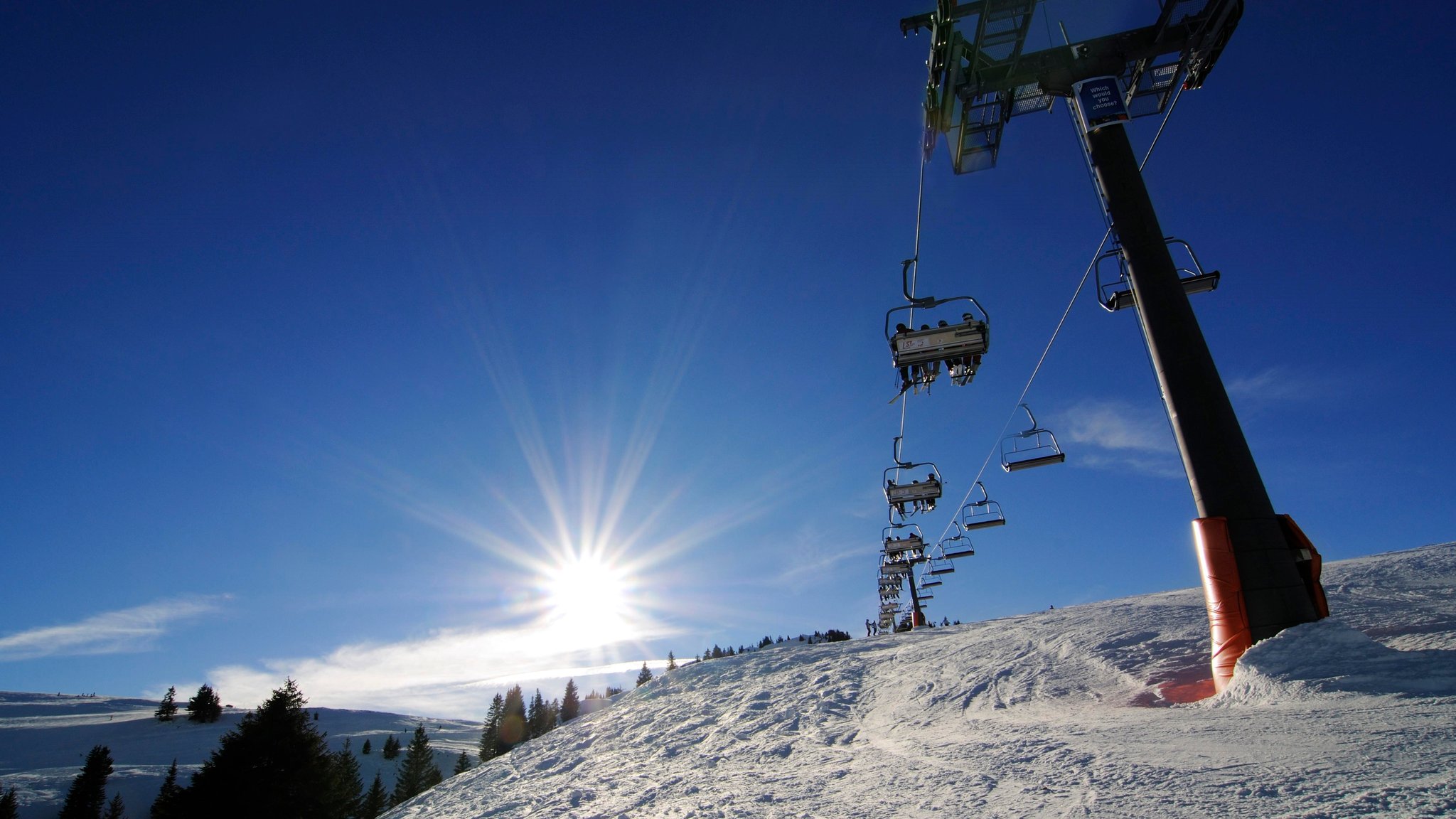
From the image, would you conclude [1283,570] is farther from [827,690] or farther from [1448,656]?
[827,690]

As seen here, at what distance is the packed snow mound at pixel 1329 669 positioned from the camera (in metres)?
6.63

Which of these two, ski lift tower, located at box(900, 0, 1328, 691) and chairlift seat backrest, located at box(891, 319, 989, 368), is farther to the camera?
chairlift seat backrest, located at box(891, 319, 989, 368)

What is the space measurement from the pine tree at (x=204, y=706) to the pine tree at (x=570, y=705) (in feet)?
178

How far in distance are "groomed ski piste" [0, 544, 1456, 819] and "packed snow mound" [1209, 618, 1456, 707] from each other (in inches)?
1.1

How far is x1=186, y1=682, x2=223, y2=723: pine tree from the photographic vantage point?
101188mm

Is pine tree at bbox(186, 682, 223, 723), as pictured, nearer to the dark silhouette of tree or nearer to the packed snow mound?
the dark silhouette of tree

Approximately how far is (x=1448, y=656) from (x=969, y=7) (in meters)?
11.7

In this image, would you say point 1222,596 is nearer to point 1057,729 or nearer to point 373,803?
point 1057,729

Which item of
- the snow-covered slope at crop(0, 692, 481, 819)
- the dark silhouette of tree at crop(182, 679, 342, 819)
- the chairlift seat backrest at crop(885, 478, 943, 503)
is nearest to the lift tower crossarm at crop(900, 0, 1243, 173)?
the chairlift seat backrest at crop(885, 478, 943, 503)

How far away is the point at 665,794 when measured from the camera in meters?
7.78

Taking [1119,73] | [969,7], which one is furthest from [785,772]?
[1119,73]

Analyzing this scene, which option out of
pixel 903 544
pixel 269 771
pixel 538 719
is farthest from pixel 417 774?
pixel 903 544

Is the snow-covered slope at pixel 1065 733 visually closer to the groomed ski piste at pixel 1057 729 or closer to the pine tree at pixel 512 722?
the groomed ski piste at pixel 1057 729

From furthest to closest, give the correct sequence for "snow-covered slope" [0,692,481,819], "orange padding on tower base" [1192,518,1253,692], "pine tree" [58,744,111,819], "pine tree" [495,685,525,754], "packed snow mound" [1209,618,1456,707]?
1. "pine tree" [495,685,525,754]
2. "snow-covered slope" [0,692,481,819]
3. "pine tree" [58,744,111,819]
4. "orange padding on tower base" [1192,518,1253,692]
5. "packed snow mound" [1209,618,1456,707]
